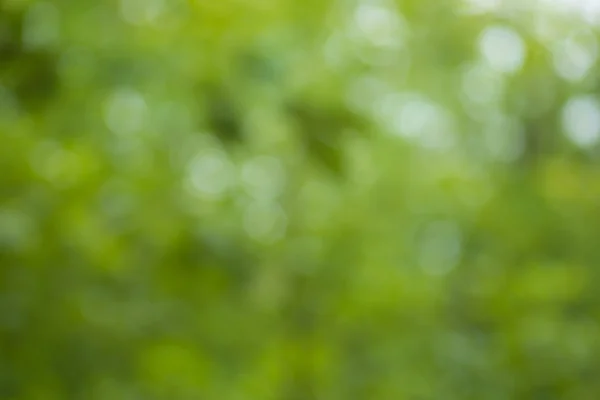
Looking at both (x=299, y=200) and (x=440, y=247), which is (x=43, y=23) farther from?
A: (x=440, y=247)

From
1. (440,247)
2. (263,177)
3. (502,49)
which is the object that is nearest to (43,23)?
(263,177)

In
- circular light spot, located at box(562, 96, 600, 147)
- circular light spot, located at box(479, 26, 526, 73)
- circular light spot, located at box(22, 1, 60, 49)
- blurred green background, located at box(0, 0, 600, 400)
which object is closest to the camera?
circular light spot, located at box(22, 1, 60, 49)

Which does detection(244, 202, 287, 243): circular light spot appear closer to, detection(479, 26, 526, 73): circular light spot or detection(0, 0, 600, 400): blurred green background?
detection(0, 0, 600, 400): blurred green background

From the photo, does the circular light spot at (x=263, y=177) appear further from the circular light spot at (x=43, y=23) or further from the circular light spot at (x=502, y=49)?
the circular light spot at (x=43, y=23)

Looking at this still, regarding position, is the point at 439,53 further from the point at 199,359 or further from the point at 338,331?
the point at 199,359

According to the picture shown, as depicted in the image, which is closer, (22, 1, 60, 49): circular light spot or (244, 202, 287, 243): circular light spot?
(22, 1, 60, 49): circular light spot

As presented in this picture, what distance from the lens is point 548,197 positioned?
4.26 ft

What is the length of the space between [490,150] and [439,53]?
10.7 inches

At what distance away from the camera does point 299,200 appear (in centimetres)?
123

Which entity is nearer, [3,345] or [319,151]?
[319,151]

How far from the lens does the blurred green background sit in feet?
2.06

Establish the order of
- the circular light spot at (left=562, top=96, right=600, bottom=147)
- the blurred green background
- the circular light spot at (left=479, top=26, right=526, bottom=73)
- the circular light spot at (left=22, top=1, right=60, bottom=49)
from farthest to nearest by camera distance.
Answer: the circular light spot at (left=562, top=96, right=600, bottom=147) < the circular light spot at (left=479, top=26, right=526, bottom=73) < the blurred green background < the circular light spot at (left=22, top=1, right=60, bottom=49)

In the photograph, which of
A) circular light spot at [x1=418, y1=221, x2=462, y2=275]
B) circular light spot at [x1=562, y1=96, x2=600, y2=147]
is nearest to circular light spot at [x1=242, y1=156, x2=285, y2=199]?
circular light spot at [x1=418, y1=221, x2=462, y2=275]

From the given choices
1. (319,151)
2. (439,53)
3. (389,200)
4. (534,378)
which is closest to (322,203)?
(389,200)
